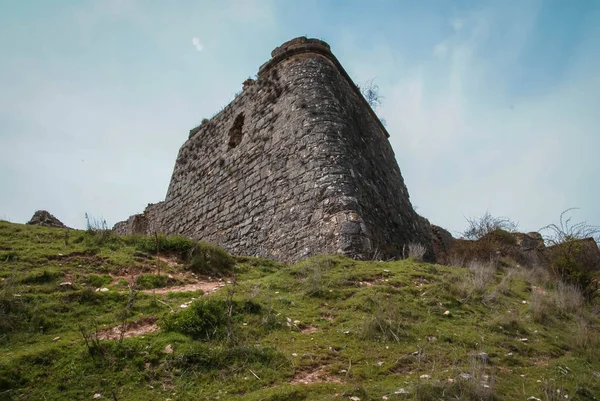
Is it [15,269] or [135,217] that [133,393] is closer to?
[15,269]

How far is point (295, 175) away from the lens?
8.84m

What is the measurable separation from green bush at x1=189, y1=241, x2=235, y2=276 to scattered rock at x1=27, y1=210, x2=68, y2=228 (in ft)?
19.3

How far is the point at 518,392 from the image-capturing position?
10.9ft

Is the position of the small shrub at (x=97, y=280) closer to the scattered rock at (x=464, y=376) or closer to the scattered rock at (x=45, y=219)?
the scattered rock at (x=464, y=376)

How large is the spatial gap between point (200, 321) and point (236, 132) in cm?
807

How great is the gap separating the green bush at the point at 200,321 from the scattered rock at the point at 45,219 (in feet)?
26.5

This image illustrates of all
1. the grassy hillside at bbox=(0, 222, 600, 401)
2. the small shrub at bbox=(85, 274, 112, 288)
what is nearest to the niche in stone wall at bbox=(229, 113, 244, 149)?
the grassy hillside at bbox=(0, 222, 600, 401)

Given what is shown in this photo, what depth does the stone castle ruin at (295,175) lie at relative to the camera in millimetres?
8086

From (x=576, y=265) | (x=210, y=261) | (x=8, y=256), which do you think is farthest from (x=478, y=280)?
(x=8, y=256)

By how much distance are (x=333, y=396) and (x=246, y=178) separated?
746 cm

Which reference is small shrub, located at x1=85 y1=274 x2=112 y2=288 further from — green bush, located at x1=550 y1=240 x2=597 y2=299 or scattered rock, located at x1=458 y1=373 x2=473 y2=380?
green bush, located at x1=550 y1=240 x2=597 y2=299

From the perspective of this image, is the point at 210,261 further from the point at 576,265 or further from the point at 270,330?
the point at 576,265

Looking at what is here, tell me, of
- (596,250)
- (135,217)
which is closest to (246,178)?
(135,217)

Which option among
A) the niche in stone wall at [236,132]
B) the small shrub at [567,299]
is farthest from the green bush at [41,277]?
the niche in stone wall at [236,132]
